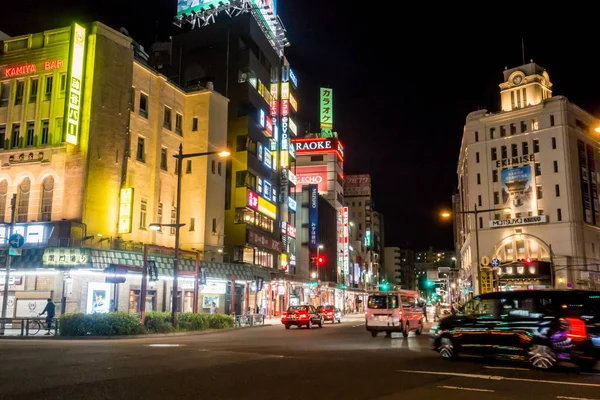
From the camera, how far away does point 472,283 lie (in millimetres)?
78938

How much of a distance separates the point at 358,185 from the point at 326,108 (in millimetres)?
46330

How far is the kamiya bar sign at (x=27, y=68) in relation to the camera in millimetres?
35075

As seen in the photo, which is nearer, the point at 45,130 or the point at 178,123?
the point at 45,130

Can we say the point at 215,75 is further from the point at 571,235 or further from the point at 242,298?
the point at 571,235

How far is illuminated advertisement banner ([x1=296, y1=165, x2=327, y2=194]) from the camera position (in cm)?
10438

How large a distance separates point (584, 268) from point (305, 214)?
127 ft

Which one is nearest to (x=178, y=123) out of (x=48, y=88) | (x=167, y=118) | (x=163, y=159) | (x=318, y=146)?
(x=167, y=118)

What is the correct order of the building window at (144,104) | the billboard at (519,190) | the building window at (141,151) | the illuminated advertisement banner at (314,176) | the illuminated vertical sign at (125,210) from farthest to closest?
the illuminated advertisement banner at (314,176)
the billboard at (519,190)
the building window at (144,104)
the building window at (141,151)
the illuminated vertical sign at (125,210)

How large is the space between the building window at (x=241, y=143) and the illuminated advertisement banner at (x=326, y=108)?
2085 inches

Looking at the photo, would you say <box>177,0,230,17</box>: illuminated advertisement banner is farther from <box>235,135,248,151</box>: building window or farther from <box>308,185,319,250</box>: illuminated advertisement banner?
<box>308,185,319,250</box>: illuminated advertisement banner

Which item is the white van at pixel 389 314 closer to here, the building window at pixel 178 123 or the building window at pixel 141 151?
the building window at pixel 141 151

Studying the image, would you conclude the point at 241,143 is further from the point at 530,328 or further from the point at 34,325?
the point at 530,328

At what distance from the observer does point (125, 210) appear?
35344 millimetres

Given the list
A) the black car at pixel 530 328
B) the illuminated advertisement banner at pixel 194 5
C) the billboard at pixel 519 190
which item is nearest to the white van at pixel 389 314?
the black car at pixel 530 328
